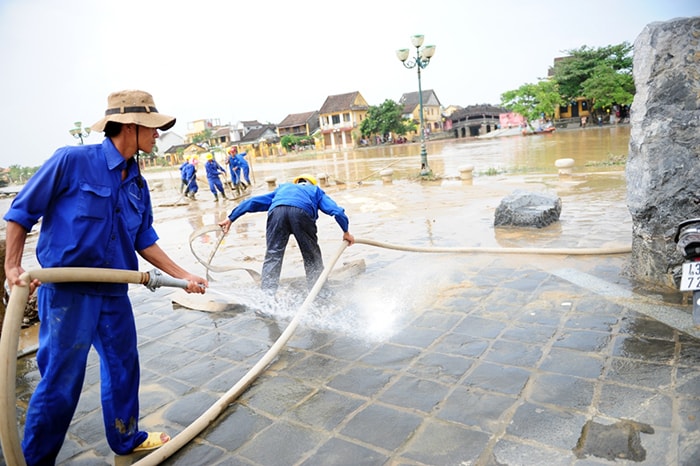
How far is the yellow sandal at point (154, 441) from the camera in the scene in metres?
2.75

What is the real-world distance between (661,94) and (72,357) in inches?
202

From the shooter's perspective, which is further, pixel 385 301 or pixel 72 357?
pixel 385 301

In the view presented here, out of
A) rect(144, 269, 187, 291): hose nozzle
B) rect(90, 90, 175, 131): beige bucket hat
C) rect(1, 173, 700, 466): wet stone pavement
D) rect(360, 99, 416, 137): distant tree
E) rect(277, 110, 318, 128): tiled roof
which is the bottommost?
rect(1, 173, 700, 466): wet stone pavement

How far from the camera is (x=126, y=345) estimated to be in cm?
265

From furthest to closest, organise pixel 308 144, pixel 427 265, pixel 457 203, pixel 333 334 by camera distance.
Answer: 1. pixel 308 144
2. pixel 457 203
3. pixel 427 265
4. pixel 333 334

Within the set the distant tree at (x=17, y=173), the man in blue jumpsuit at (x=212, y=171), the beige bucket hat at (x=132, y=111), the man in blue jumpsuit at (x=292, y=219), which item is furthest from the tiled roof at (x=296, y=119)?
the beige bucket hat at (x=132, y=111)

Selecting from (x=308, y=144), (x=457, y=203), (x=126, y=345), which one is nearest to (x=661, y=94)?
(x=126, y=345)

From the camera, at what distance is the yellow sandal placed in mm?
2750

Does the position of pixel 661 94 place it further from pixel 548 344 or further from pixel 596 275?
pixel 548 344

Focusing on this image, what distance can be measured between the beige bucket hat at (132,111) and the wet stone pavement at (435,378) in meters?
1.87

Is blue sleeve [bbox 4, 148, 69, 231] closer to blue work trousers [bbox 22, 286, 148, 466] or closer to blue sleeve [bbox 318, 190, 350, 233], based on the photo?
blue work trousers [bbox 22, 286, 148, 466]

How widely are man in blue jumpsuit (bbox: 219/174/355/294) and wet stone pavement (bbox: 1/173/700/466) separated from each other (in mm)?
397

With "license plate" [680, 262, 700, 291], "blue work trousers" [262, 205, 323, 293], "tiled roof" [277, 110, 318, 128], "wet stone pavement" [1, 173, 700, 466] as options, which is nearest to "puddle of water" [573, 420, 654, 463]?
"wet stone pavement" [1, 173, 700, 466]

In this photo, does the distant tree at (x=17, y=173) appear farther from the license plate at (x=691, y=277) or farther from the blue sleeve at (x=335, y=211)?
the license plate at (x=691, y=277)
